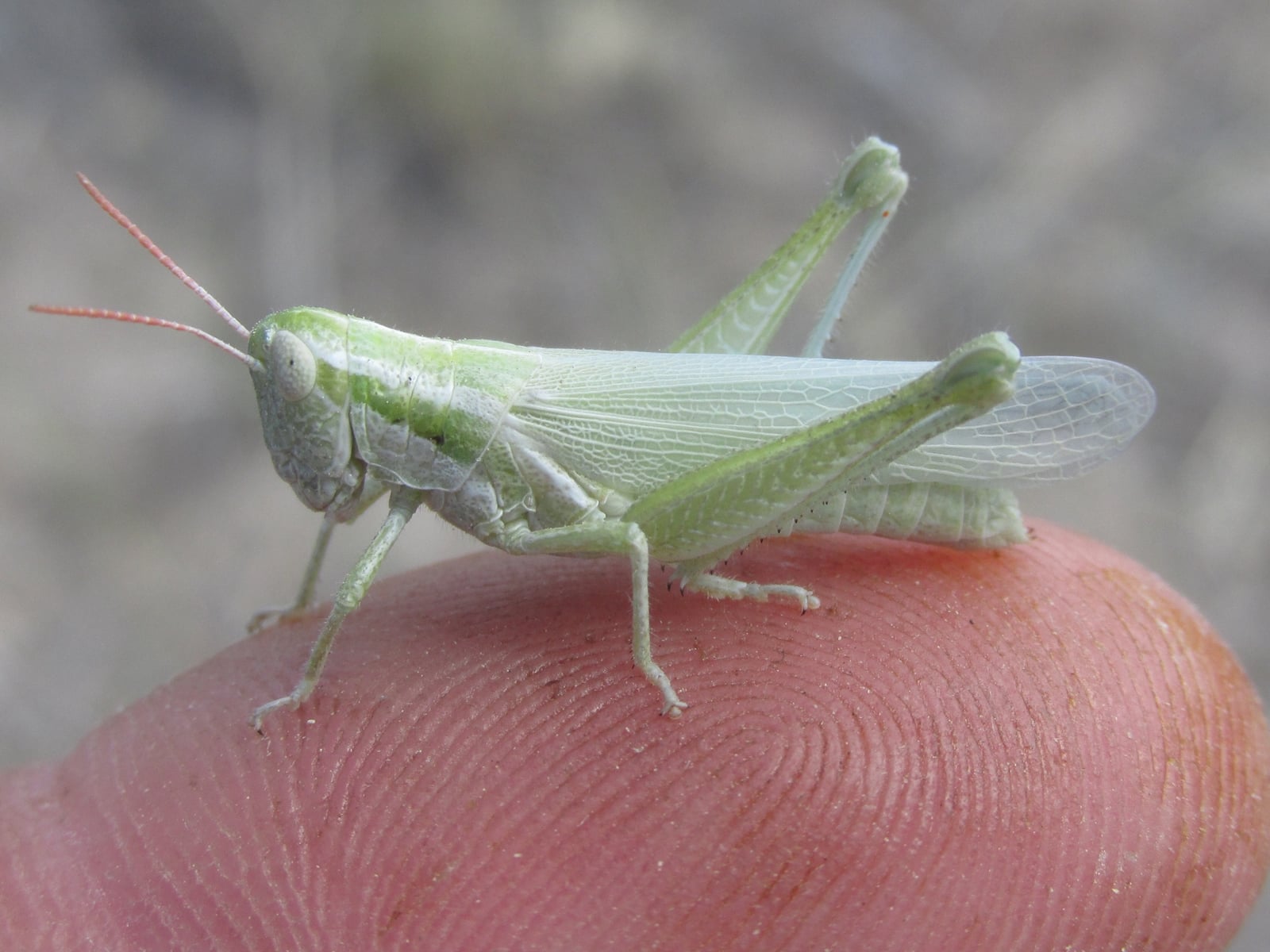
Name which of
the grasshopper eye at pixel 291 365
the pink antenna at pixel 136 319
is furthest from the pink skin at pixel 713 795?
the pink antenna at pixel 136 319

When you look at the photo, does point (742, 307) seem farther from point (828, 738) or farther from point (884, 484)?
point (828, 738)

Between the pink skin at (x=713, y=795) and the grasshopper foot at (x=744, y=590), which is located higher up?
the grasshopper foot at (x=744, y=590)

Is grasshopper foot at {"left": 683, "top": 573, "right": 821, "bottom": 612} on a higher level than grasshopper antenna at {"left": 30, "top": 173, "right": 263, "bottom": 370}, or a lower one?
lower

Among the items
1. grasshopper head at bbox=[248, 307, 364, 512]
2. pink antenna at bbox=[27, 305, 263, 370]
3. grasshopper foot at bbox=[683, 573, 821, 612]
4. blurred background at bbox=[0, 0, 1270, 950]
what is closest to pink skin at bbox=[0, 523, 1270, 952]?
grasshopper foot at bbox=[683, 573, 821, 612]

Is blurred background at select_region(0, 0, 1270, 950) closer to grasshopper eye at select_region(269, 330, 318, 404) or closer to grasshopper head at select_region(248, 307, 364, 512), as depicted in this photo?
grasshopper head at select_region(248, 307, 364, 512)

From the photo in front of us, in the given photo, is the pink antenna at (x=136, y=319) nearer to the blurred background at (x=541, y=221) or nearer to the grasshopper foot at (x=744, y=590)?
the grasshopper foot at (x=744, y=590)

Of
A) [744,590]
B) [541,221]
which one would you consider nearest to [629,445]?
[744,590]

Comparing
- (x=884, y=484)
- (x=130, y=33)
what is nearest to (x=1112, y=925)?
(x=884, y=484)

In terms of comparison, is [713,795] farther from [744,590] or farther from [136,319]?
[136,319]
